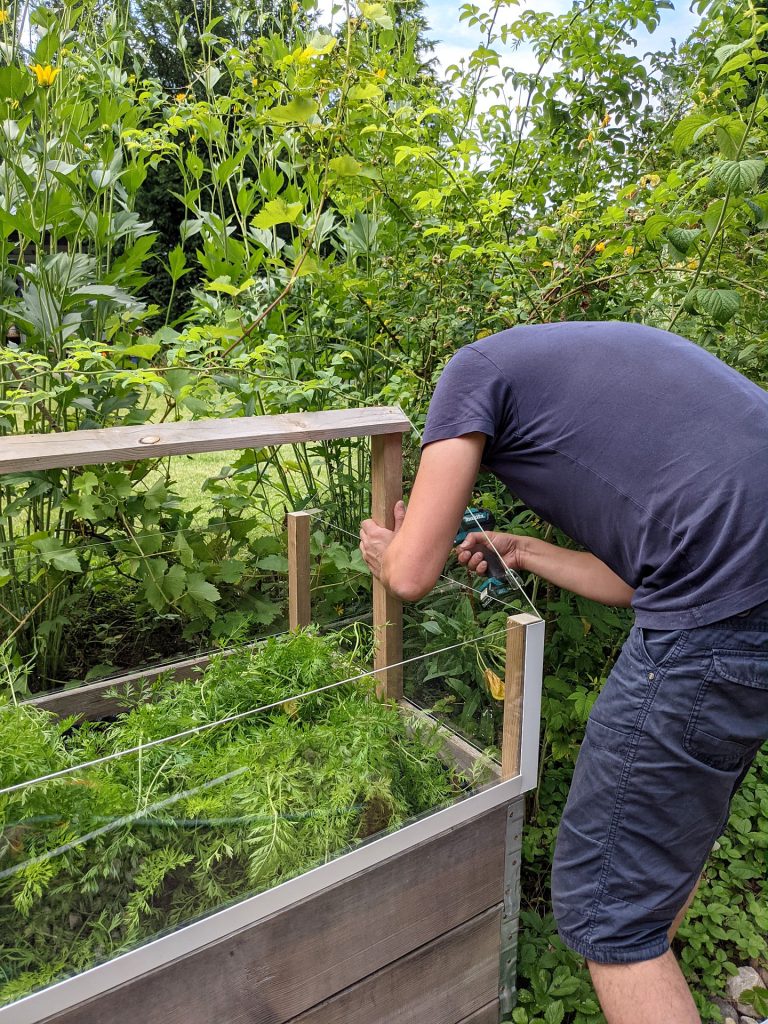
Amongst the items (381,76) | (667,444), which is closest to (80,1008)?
(667,444)

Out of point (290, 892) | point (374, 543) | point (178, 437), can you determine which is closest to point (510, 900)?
point (290, 892)

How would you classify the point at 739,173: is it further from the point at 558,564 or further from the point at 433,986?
the point at 433,986

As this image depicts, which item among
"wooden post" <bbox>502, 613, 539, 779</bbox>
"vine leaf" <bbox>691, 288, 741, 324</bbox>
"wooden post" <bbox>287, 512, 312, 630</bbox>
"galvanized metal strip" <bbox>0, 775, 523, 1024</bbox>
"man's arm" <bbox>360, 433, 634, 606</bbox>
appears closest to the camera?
"galvanized metal strip" <bbox>0, 775, 523, 1024</bbox>

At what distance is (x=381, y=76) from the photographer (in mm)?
1821

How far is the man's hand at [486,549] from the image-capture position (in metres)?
1.62

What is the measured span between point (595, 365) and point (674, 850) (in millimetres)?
849

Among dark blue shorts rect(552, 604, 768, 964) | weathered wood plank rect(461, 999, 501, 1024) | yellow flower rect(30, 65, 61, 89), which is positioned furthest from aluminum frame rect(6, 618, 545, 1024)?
yellow flower rect(30, 65, 61, 89)

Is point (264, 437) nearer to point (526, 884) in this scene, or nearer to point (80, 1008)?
point (80, 1008)

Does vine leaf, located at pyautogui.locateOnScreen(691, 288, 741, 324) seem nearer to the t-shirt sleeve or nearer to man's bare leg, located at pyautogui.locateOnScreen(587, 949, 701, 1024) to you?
the t-shirt sleeve

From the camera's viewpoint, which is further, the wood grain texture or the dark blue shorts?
the dark blue shorts

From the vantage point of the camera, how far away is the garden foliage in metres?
1.80

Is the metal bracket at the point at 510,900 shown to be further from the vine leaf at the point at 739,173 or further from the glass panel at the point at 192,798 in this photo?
the vine leaf at the point at 739,173

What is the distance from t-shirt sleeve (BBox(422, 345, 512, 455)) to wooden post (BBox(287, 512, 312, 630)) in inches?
27.9

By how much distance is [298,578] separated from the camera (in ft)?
6.40
